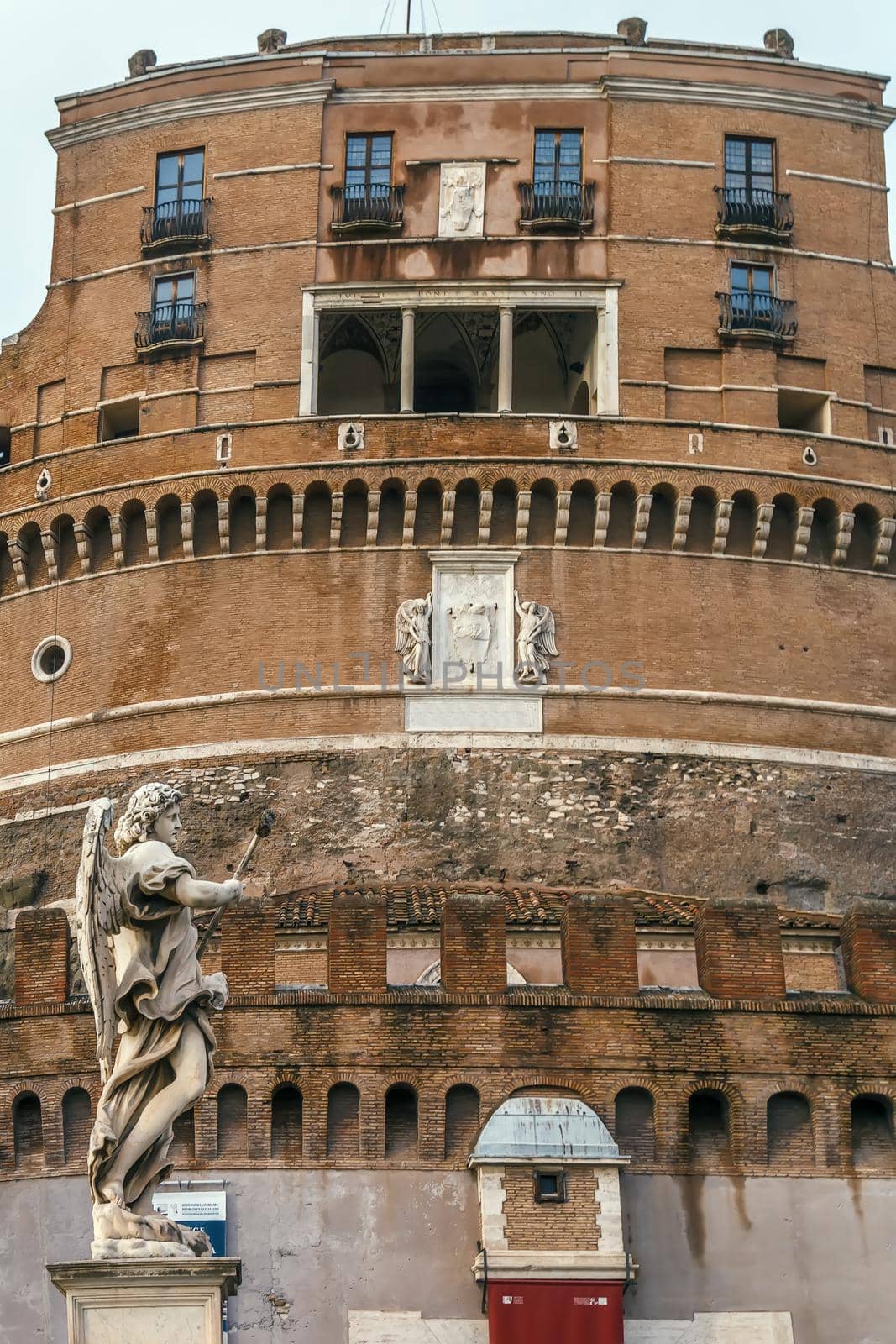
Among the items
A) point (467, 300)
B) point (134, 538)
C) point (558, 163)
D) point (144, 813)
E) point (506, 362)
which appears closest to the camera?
point (144, 813)

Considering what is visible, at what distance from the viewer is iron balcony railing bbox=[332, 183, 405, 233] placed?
41.4 m

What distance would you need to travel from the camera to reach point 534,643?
127 ft

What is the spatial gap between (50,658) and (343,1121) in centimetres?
1402

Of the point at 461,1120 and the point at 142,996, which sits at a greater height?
the point at 461,1120

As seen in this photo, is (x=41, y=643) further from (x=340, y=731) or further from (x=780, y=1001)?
(x=780, y=1001)

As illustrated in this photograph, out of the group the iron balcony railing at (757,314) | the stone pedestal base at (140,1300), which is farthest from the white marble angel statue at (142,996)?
the iron balcony railing at (757,314)

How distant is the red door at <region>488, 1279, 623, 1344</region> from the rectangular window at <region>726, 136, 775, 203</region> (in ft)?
68.0

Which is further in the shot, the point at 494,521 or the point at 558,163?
the point at 558,163

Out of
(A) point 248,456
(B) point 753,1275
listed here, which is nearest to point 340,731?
(A) point 248,456

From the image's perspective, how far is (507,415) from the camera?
3972 cm

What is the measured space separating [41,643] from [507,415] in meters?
7.62

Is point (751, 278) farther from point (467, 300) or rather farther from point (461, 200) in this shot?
point (461, 200)

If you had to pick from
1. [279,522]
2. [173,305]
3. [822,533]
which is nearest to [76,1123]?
[279,522]

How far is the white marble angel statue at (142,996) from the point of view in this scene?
53.8 ft
